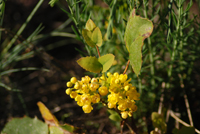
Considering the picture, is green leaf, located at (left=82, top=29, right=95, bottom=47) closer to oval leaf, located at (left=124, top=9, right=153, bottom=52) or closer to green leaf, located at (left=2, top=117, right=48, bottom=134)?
oval leaf, located at (left=124, top=9, right=153, bottom=52)

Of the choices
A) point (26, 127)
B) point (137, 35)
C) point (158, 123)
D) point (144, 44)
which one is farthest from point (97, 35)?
point (26, 127)

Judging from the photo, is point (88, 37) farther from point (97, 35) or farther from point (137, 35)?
point (137, 35)

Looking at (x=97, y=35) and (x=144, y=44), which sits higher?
(x=97, y=35)

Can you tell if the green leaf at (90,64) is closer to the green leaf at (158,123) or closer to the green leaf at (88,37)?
the green leaf at (88,37)

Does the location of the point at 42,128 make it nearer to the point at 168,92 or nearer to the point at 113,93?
the point at 113,93

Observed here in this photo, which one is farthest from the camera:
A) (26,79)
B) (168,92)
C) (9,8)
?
(9,8)

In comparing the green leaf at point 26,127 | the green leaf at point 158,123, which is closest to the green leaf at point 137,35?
the green leaf at point 158,123

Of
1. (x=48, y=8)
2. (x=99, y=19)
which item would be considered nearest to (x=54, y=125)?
(x=99, y=19)

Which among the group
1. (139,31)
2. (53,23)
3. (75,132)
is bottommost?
(75,132)

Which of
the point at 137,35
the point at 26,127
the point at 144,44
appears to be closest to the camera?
the point at 137,35
